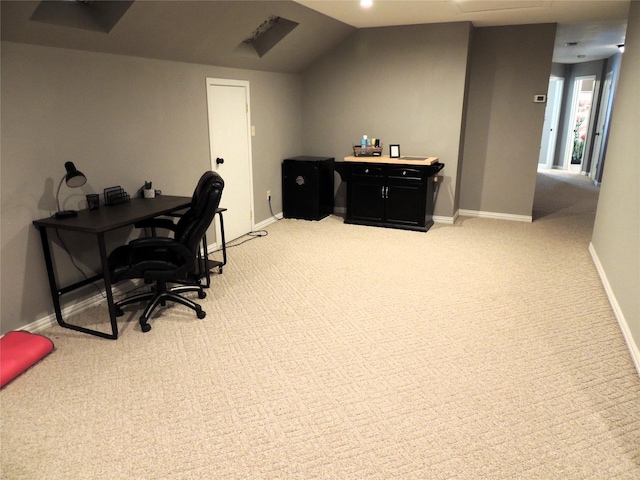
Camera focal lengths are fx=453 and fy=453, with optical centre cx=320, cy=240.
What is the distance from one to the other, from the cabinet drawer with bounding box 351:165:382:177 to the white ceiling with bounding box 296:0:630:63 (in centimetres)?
163

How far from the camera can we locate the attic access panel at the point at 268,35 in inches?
183

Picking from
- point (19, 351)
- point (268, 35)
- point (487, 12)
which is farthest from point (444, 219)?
point (19, 351)

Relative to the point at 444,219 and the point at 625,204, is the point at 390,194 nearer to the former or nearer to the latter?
the point at 444,219

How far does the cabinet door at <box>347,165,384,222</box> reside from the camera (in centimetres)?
549

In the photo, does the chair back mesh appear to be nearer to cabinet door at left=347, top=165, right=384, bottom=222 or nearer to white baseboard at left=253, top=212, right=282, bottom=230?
white baseboard at left=253, top=212, right=282, bottom=230

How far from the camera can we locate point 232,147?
490 cm

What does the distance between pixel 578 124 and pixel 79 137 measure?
10610 millimetres

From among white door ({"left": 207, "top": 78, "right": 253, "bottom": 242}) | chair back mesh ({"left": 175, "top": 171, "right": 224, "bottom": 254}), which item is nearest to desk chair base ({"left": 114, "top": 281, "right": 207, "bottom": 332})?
chair back mesh ({"left": 175, "top": 171, "right": 224, "bottom": 254})

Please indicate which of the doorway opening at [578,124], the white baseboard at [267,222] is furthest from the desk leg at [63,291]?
the doorway opening at [578,124]

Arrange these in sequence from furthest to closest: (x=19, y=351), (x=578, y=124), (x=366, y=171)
Answer: (x=578, y=124) → (x=366, y=171) → (x=19, y=351)

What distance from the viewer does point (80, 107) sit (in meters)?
3.16

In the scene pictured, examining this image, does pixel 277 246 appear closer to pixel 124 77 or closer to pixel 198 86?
pixel 198 86

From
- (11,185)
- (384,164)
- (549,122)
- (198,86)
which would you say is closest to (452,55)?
(384,164)

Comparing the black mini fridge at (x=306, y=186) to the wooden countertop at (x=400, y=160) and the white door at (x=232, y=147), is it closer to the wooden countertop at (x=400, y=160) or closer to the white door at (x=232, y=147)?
the wooden countertop at (x=400, y=160)
